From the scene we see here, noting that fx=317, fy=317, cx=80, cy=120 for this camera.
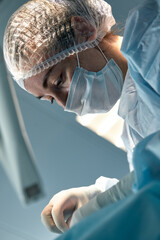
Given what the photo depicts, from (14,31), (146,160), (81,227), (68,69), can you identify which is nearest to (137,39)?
(68,69)

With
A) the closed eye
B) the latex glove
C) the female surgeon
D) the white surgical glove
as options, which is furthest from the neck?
the latex glove

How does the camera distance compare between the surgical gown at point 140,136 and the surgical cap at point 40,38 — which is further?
the surgical cap at point 40,38

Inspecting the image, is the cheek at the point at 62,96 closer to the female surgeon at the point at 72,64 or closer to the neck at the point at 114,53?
the female surgeon at the point at 72,64

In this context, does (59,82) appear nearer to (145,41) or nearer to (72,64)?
(72,64)

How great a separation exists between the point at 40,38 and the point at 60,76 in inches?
7.9

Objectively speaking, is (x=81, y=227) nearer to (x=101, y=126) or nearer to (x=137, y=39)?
(x=137, y=39)

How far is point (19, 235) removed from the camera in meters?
1.71

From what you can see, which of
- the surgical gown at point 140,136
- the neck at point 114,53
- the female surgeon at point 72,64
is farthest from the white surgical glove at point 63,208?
the neck at point 114,53

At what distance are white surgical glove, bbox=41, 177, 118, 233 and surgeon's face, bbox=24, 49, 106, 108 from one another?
467 millimetres

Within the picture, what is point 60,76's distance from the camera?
153cm

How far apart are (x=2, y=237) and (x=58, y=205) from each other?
50 cm

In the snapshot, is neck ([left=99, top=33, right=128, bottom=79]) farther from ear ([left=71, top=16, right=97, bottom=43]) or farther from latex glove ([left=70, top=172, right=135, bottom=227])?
latex glove ([left=70, top=172, right=135, bottom=227])

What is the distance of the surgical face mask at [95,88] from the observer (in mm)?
1545

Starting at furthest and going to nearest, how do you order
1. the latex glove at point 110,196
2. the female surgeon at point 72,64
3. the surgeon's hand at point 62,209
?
the female surgeon at point 72,64 < the surgeon's hand at point 62,209 < the latex glove at point 110,196
